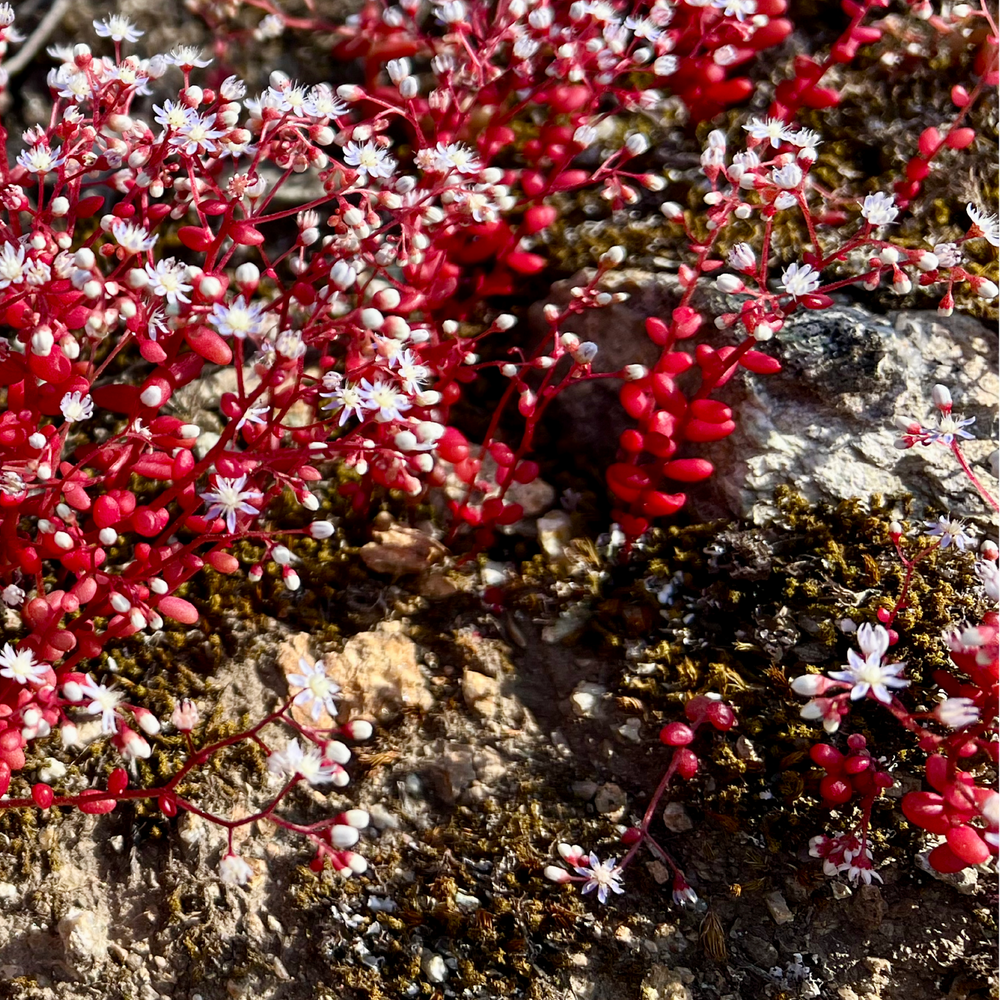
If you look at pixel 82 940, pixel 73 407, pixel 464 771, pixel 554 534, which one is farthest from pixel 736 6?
pixel 82 940

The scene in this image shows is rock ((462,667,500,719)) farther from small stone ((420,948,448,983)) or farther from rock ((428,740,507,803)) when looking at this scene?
small stone ((420,948,448,983))

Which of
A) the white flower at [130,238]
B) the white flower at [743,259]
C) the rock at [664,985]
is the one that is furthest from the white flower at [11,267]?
the rock at [664,985]

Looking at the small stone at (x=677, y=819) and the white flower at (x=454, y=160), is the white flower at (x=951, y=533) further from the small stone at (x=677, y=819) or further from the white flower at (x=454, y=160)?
the white flower at (x=454, y=160)

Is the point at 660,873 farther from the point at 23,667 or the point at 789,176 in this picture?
the point at 789,176

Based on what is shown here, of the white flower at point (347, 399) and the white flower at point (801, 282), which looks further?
the white flower at point (801, 282)

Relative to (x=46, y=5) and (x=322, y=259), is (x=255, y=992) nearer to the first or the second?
(x=322, y=259)

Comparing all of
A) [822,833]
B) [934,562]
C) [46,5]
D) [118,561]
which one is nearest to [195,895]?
[118,561]
